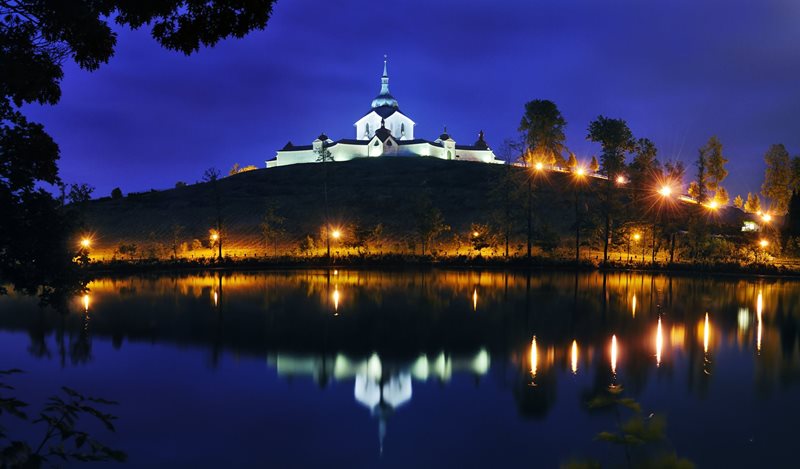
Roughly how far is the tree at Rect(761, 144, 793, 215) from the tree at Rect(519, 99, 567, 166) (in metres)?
33.9

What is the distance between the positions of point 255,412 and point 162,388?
3.76 metres

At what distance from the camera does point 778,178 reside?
94750 mm

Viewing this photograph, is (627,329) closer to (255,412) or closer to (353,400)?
(353,400)

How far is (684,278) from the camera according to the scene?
47.1m

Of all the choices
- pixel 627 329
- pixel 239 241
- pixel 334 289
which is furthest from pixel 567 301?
pixel 239 241

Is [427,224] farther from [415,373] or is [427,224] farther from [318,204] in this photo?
[415,373]

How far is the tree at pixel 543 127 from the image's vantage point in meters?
93.6

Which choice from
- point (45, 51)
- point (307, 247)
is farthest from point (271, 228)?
point (45, 51)

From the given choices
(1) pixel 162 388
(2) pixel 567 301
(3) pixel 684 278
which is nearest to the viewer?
(1) pixel 162 388

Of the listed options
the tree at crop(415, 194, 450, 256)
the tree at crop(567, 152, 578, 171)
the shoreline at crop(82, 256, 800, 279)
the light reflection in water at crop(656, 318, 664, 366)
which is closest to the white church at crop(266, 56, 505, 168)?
the tree at crop(567, 152, 578, 171)

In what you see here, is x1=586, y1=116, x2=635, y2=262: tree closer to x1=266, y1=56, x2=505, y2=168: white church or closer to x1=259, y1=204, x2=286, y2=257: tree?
x1=259, y1=204, x2=286, y2=257: tree

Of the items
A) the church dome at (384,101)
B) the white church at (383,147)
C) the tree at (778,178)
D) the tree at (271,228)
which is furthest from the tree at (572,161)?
the tree at (271,228)

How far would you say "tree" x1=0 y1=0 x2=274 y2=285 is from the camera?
9039 mm

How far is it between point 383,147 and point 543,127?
36.8 meters
